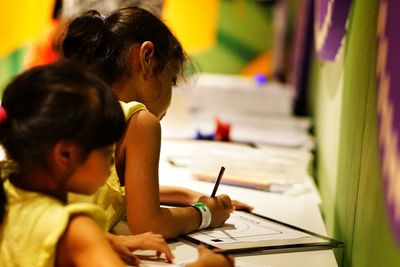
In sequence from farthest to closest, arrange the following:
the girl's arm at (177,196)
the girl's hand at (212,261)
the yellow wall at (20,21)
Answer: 1. the yellow wall at (20,21)
2. the girl's arm at (177,196)
3. the girl's hand at (212,261)

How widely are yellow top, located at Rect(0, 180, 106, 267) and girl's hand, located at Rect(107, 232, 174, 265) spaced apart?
0.18m

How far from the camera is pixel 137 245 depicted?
112 centimetres

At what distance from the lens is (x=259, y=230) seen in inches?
53.0

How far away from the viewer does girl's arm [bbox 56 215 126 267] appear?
0.86m

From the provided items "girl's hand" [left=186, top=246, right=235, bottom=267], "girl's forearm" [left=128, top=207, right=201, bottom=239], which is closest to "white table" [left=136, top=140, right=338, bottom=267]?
"girl's forearm" [left=128, top=207, right=201, bottom=239]

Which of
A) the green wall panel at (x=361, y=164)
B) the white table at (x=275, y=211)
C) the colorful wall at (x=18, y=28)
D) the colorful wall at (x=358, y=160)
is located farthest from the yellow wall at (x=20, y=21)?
the green wall panel at (x=361, y=164)

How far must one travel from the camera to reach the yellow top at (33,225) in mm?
867

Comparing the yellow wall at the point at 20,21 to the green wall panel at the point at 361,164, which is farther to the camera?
the yellow wall at the point at 20,21

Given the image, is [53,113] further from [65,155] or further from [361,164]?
[361,164]

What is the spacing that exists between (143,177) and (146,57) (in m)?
0.27

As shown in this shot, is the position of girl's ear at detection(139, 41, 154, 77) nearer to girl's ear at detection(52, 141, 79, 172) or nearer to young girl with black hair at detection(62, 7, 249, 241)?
young girl with black hair at detection(62, 7, 249, 241)

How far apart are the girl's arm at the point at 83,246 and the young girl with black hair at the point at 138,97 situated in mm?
305

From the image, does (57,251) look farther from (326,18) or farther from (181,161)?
(181,161)

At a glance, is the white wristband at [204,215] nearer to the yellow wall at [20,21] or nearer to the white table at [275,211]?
the white table at [275,211]
